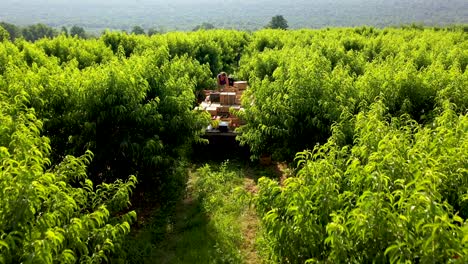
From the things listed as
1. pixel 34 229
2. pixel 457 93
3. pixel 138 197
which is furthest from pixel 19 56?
pixel 457 93

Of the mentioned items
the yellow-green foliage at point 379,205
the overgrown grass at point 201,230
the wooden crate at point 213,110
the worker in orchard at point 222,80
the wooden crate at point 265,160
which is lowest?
the overgrown grass at point 201,230

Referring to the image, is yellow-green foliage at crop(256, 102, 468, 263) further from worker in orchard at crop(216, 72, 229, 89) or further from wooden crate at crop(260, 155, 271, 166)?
worker in orchard at crop(216, 72, 229, 89)

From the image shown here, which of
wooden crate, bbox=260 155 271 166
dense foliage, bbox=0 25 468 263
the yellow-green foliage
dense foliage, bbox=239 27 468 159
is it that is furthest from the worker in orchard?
the yellow-green foliage

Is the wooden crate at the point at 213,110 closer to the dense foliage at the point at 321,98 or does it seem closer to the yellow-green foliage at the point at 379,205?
the dense foliage at the point at 321,98

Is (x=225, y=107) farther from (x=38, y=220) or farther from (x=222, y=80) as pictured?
(x=38, y=220)

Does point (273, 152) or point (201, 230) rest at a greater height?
point (273, 152)

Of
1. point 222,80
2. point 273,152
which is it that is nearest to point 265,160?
point 273,152

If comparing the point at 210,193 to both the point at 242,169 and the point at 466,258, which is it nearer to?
the point at 242,169

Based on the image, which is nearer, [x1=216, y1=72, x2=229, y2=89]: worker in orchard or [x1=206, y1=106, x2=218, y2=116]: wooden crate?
[x1=206, y1=106, x2=218, y2=116]: wooden crate

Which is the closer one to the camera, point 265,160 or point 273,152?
point 273,152

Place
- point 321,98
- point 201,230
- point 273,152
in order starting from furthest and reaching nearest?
point 273,152
point 321,98
point 201,230

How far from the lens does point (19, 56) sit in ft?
43.2

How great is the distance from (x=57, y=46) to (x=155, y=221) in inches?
475

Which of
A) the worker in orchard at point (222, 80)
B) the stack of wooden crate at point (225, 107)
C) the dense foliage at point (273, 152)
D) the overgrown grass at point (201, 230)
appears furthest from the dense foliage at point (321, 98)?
the worker in orchard at point (222, 80)
